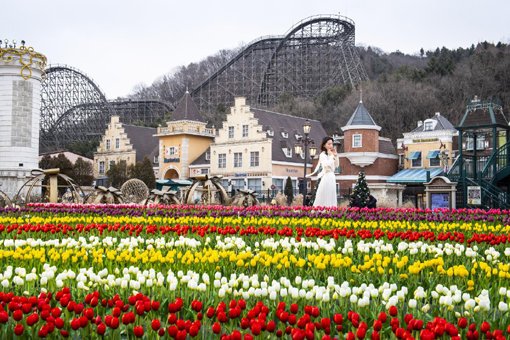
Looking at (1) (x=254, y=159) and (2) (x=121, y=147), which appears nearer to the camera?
(1) (x=254, y=159)

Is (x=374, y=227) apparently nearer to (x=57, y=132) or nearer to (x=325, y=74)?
(x=325, y=74)

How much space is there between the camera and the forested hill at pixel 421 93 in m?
56.1

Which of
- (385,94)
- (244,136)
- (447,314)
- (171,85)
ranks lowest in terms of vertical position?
(447,314)

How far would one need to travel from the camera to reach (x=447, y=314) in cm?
395

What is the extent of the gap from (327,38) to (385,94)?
10167 mm

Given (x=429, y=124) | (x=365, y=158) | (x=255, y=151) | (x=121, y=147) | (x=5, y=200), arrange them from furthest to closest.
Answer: (x=121, y=147) < (x=255, y=151) < (x=365, y=158) < (x=429, y=124) < (x=5, y=200)

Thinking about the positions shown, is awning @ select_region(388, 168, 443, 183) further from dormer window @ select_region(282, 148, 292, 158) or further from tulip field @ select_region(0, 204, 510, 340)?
tulip field @ select_region(0, 204, 510, 340)

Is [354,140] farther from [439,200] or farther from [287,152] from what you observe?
[439,200]

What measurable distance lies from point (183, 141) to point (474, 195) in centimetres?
3548

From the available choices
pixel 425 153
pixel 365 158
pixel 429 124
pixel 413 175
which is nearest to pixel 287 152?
pixel 365 158

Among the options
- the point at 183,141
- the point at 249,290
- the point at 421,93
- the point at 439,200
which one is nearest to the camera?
the point at 249,290

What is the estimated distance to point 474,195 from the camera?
920 inches

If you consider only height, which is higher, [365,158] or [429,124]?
[429,124]

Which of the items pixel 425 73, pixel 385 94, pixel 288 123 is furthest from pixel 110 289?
pixel 425 73
